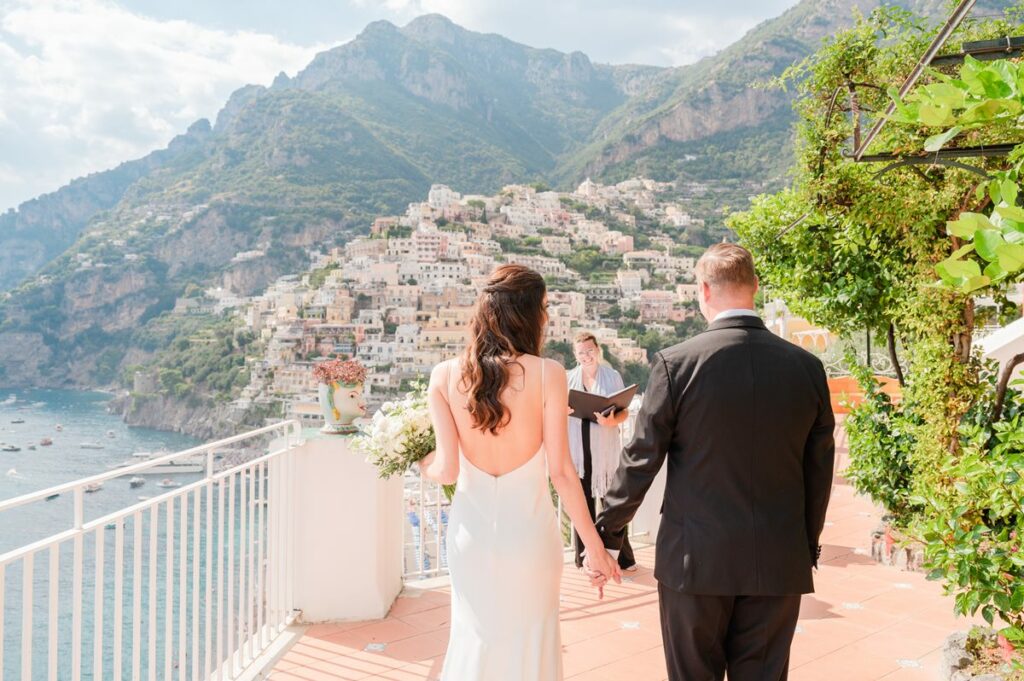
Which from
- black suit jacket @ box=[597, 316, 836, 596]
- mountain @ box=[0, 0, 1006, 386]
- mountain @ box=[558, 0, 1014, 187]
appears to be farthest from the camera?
mountain @ box=[558, 0, 1014, 187]

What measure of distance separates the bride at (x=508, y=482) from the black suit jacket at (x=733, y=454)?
253mm

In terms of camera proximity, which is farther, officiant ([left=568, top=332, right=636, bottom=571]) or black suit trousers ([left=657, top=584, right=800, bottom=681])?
officiant ([left=568, top=332, right=636, bottom=571])

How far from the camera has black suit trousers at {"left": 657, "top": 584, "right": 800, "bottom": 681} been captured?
167 centimetres

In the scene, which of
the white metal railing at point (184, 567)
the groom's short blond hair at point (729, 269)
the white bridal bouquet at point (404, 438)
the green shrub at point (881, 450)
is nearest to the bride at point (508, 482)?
the groom's short blond hair at point (729, 269)

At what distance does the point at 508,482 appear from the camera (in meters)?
1.91

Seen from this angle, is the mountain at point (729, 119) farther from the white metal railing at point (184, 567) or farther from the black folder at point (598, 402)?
the white metal railing at point (184, 567)

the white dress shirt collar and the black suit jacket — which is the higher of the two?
the white dress shirt collar

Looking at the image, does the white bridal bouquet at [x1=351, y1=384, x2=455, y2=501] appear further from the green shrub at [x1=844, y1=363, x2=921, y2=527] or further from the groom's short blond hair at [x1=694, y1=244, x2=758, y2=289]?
the green shrub at [x1=844, y1=363, x2=921, y2=527]

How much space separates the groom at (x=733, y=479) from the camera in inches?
64.4

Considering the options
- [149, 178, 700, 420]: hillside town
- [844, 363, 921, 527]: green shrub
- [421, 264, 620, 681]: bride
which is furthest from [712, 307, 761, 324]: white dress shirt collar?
[149, 178, 700, 420]: hillside town

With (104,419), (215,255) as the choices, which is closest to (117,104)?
(215,255)

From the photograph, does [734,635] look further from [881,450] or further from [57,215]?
[57,215]

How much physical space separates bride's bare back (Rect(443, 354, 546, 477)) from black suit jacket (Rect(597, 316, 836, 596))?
286 millimetres

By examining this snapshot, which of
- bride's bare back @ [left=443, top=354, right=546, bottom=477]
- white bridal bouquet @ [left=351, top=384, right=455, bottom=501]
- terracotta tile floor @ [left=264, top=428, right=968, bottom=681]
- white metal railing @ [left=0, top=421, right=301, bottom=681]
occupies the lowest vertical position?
terracotta tile floor @ [left=264, top=428, right=968, bottom=681]
